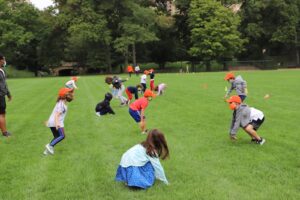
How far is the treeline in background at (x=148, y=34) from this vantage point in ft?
211

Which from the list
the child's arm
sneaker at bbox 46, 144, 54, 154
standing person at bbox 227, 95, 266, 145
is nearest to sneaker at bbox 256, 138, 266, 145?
standing person at bbox 227, 95, 266, 145

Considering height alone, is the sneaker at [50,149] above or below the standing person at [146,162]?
below

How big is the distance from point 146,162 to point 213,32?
58466 mm

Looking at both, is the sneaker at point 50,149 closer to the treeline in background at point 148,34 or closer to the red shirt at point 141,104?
the red shirt at point 141,104

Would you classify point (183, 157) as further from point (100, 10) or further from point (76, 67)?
point (76, 67)

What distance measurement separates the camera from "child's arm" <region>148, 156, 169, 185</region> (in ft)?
22.3

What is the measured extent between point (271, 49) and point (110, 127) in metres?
64.1

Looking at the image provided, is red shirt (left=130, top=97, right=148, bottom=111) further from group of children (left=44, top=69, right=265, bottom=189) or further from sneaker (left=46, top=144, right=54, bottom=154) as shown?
sneaker (left=46, top=144, right=54, bottom=154)

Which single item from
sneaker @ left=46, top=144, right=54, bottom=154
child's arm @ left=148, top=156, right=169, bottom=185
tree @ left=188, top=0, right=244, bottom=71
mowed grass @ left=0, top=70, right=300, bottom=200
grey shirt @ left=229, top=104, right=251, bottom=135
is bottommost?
mowed grass @ left=0, top=70, right=300, bottom=200

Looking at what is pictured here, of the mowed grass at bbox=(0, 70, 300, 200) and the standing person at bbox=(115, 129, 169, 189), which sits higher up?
the standing person at bbox=(115, 129, 169, 189)

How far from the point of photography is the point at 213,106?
17.5 metres

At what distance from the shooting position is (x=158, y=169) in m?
6.86

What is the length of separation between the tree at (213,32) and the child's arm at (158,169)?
188ft

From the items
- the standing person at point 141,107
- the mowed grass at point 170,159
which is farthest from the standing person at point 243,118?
the standing person at point 141,107
